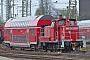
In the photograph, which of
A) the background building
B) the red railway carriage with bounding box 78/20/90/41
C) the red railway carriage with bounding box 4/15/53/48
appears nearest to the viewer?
the red railway carriage with bounding box 4/15/53/48

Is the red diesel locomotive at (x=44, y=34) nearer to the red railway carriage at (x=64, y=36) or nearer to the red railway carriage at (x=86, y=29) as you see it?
the red railway carriage at (x=64, y=36)

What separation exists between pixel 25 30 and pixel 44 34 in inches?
126

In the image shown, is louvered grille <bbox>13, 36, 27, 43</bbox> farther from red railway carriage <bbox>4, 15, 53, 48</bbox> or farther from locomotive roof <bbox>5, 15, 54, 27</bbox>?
locomotive roof <bbox>5, 15, 54, 27</bbox>

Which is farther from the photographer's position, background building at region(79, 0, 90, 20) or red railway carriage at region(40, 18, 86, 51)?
background building at region(79, 0, 90, 20)

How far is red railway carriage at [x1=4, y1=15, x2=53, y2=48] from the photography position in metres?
28.8

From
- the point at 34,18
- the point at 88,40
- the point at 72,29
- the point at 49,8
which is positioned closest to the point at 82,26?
the point at 88,40

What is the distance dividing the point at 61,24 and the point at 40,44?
3.32m

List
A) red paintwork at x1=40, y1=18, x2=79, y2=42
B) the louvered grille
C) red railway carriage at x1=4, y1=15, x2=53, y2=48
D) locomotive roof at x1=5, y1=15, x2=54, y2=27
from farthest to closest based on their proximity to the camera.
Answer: the louvered grille, locomotive roof at x1=5, y1=15, x2=54, y2=27, red railway carriage at x1=4, y1=15, x2=53, y2=48, red paintwork at x1=40, y1=18, x2=79, y2=42

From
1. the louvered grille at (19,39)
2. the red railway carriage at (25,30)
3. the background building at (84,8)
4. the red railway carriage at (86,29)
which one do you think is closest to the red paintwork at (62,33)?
the red railway carriage at (25,30)

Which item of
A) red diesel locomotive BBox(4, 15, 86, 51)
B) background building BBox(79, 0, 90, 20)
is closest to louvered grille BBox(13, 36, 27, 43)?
red diesel locomotive BBox(4, 15, 86, 51)

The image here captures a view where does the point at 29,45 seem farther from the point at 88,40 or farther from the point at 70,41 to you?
the point at 88,40

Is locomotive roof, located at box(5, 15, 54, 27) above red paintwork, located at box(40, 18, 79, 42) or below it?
above

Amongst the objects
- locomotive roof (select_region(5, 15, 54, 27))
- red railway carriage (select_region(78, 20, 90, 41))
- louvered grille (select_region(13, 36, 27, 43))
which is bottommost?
louvered grille (select_region(13, 36, 27, 43))

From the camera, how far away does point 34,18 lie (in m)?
29.8
